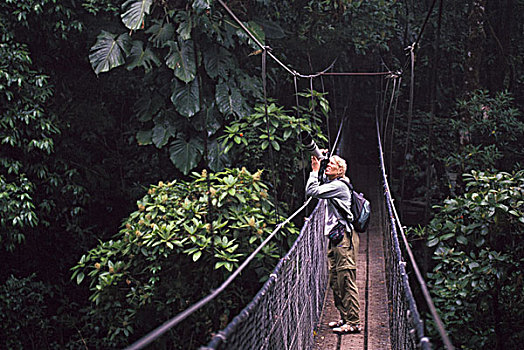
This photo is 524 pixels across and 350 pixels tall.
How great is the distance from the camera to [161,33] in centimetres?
383

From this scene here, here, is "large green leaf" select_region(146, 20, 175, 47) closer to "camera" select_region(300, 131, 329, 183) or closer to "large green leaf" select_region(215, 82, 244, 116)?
"large green leaf" select_region(215, 82, 244, 116)

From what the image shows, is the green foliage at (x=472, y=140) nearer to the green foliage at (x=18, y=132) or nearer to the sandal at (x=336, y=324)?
the sandal at (x=336, y=324)

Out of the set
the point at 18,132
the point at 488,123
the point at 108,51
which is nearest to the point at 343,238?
the point at 108,51

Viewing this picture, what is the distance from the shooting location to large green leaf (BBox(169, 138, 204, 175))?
380 centimetres

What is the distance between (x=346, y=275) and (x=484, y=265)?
1.94 feet

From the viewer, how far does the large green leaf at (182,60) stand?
3.71 m

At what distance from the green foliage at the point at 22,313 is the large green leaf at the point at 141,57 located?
184 centimetres

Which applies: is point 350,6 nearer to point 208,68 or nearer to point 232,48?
point 232,48

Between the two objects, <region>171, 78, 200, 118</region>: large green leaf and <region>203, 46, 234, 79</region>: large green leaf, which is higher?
<region>203, 46, 234, 79</region>: large green leaf

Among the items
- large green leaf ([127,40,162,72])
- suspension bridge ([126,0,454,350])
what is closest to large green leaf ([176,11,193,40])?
large green leaf ([127,40,162,72])

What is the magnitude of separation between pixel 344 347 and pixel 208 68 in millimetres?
2155

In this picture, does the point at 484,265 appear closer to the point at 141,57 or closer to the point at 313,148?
the point at 313,148

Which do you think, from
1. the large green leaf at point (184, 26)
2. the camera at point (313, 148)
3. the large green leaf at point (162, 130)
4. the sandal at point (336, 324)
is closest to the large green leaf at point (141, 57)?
the large green leaf at point (184, 26)

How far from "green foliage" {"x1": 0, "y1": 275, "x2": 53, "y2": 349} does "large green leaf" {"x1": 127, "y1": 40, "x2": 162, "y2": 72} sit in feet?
6.05
